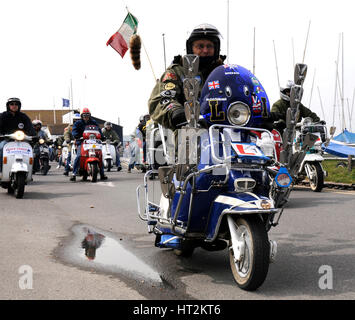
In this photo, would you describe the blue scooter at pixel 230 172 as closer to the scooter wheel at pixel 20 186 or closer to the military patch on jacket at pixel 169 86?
the military patch on jacket at pixel 169 86

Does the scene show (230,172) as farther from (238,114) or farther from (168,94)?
(168,94)

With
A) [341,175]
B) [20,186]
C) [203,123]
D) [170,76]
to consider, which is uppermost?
[170,76]

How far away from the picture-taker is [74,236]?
21.1ft

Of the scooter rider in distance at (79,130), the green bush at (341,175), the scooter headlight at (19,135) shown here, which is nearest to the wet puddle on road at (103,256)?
the scooter headlight at (19,135)

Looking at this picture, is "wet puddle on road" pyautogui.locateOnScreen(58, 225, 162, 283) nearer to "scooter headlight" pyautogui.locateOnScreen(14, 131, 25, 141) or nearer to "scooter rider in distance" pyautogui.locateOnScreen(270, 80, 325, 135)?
"scooter rider in distance" pyautogui.locateOnScreen(270, 80, 325, 135)

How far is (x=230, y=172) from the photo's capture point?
4.24 metres

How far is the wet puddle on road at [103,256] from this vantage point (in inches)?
184

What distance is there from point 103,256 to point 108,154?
15.4 m

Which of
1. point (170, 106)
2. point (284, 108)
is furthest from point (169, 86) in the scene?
point (284, 108)

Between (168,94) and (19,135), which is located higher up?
(168,94)

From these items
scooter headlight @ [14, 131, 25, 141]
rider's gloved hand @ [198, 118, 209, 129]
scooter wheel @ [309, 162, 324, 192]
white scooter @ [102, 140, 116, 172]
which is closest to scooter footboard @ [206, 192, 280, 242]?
rider's gloved hand @ [198, 118, 209, 129]

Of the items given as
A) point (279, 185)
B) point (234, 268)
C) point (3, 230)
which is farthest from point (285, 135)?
point (3, 230)

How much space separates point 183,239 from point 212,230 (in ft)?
1.62

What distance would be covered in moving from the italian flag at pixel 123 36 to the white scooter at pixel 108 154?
5.40 meters
